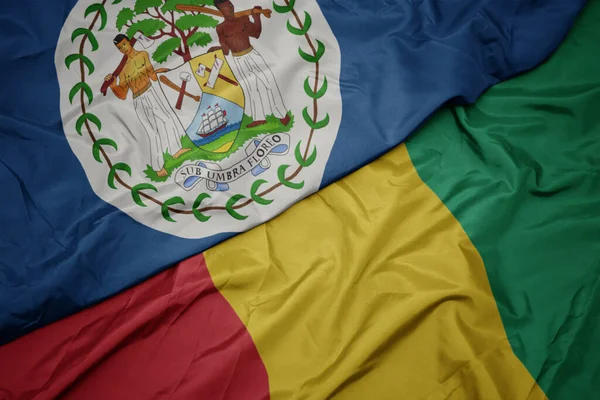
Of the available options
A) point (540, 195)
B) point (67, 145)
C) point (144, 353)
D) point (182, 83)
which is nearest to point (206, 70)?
point (182, 83)

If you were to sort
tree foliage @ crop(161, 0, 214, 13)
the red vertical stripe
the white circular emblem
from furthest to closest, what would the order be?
1. tree foliage @ crop(161, 0, 214, 13)
2. the white circular emblem
3. the red vertical stripe

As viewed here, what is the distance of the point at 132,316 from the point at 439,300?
1.66 ft

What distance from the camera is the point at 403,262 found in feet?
2.90

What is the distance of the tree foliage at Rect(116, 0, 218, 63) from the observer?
1001 mm

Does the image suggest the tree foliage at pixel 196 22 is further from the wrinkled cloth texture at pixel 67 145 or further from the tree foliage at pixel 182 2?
the wrinkled cloth texture at pixel 67 145

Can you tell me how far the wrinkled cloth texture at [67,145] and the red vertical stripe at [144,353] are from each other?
4cm

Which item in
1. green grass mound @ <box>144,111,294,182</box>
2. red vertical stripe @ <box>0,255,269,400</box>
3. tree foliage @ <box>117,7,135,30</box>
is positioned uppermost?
tree foliage @ <box>117,7,135,30</box>

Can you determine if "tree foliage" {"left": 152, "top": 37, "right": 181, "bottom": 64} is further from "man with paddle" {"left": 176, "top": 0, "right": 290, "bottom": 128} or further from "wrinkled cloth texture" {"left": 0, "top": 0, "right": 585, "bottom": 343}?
"wrinkled cloth texture" {"left": 0, "top": 0, "right": 585, "bottom": 343}

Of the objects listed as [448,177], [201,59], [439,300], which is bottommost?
[439,300]

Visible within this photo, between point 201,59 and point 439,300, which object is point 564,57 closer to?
point 439,300

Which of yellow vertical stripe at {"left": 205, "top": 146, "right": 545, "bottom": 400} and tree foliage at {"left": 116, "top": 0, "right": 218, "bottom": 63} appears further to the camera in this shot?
tree foliage at {"left": 116, "top": 0, "right": 218, "bottom": 63}

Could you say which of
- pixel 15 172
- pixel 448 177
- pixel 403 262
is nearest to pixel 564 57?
pixel 448 177

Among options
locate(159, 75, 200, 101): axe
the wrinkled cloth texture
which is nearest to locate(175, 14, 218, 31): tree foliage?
locate(159, 75, 200, 101): axe

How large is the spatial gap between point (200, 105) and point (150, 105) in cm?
9
